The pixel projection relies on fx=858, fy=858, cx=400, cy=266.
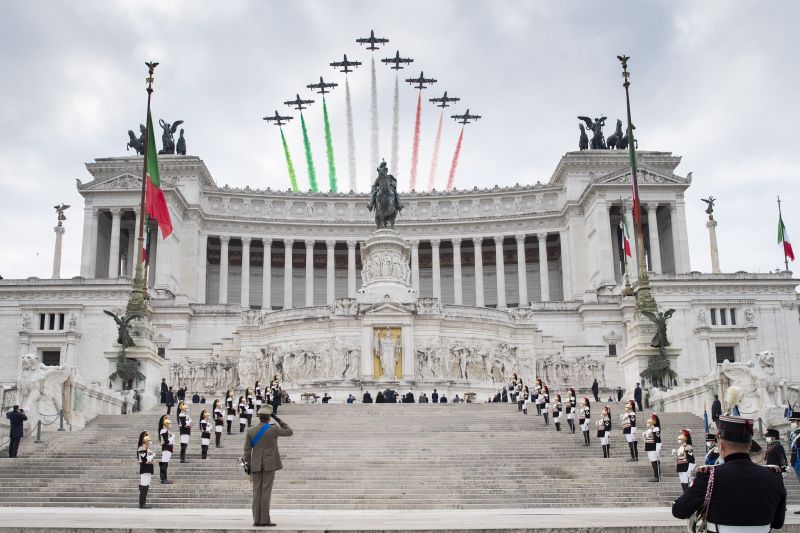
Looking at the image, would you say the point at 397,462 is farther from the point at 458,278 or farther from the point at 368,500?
the point at 458,278

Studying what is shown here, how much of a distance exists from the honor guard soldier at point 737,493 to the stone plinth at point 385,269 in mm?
43702

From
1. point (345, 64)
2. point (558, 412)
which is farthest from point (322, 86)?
point (558, 412)

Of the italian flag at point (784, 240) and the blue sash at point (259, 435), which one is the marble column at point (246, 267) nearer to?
the italian flag at point (784, 240)

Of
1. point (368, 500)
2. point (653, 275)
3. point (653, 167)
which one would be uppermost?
point (653, 167)

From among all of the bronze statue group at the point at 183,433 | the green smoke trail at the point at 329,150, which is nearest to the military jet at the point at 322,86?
the green smoke trail at the point at 329,150

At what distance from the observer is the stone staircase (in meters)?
19.1

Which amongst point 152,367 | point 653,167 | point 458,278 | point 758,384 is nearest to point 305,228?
point 458,278

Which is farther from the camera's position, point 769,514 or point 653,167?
point 653,167

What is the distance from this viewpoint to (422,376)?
47125 mm

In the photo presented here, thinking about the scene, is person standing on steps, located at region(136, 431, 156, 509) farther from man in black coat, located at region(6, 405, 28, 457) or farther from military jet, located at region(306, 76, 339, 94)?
military jet, located at region(306, 76, 339, 94)

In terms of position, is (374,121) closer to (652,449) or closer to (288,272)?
(288,272)

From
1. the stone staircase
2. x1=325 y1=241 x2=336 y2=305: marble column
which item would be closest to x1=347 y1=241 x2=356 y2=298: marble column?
x1=325 y1=241 x2=336 y2=305: marble column

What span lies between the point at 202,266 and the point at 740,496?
78743 millimetres

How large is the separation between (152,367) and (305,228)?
5063cm
